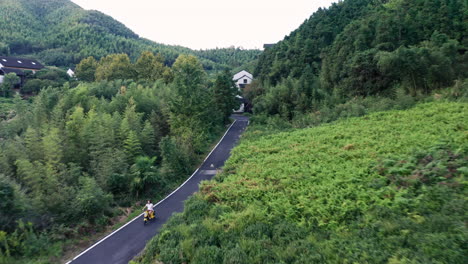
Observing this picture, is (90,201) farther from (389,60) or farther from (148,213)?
(389,60)

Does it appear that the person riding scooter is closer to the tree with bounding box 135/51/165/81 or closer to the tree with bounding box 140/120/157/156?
the tree with bounding box 140/120/157/156

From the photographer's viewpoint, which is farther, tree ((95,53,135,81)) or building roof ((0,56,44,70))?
building roof ((0,56,44,70))

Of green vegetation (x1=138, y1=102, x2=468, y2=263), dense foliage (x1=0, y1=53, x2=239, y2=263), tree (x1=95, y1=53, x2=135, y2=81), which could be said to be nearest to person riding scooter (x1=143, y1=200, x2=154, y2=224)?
dense foliage (x1=0, y1=53, x2=239, y2=263)

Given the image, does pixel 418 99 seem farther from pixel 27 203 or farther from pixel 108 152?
pixel 27 203

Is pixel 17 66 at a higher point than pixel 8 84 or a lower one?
higher

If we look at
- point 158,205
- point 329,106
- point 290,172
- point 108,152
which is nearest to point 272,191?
point 290,172

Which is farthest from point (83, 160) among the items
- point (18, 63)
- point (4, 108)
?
point (18, 63)

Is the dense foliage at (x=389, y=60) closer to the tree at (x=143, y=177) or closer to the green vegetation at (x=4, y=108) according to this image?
the tree at (x=143, y=177)

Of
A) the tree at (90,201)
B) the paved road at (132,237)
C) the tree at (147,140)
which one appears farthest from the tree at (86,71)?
the tree at (90,201)
